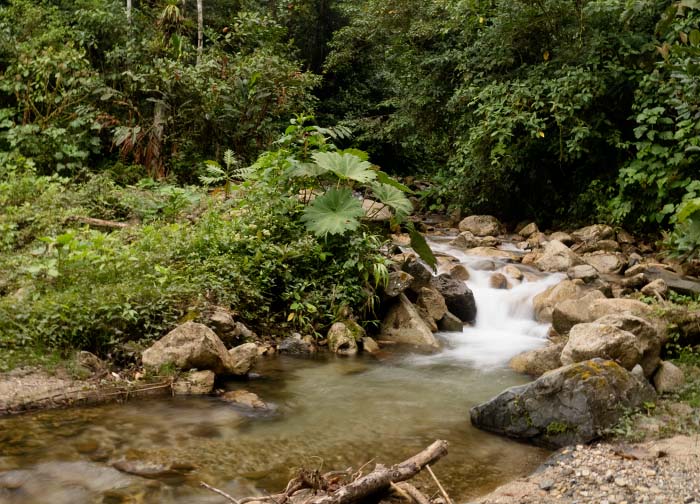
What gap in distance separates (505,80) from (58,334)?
10.6 m

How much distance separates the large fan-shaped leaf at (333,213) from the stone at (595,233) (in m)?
6.06

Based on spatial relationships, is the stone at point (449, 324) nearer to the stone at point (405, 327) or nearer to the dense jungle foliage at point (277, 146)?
the stone at point (405, 327)

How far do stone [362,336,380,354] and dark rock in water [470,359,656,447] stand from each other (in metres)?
2.46

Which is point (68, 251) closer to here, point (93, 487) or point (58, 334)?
point (58, 334)

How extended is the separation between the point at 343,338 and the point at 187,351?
2.08 metres

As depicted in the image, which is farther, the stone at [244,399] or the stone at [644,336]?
the stone at [644,336]

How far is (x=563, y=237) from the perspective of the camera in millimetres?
12219

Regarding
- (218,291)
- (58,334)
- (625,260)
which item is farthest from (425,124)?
(58,334)

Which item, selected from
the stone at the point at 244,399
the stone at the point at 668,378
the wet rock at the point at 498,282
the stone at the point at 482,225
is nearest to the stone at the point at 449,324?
the wet rock at the point at 498,282

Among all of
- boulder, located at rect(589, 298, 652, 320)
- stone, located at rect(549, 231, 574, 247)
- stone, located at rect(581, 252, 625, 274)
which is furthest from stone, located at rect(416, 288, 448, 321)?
stone, located at rect(549, 231, 574, 247)

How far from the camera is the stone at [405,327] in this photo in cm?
733

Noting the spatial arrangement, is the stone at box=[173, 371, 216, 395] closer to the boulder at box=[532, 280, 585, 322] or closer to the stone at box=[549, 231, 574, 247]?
the boulder at box=[532, 280, 585, 322]

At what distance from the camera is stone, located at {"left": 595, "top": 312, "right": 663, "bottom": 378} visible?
205 inches

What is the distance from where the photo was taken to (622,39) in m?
11.2
